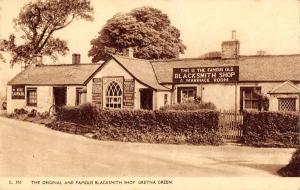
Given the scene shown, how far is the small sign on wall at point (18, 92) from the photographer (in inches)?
1101

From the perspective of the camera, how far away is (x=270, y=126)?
15.1 meters

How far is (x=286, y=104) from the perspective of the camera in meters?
18.9

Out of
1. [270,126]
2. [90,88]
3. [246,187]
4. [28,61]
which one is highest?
[28,61]

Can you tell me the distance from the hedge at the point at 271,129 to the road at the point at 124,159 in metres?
0.50

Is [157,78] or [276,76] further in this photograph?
[157,78]

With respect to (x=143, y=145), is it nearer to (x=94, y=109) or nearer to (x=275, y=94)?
(x=94, y=109)

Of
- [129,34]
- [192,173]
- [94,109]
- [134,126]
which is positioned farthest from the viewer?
[129,34]

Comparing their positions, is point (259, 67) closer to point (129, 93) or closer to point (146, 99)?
point (146, 99)

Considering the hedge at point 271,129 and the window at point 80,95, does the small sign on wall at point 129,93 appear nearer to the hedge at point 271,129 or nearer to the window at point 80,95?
the window at point 80,95

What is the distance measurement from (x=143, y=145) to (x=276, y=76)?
8.72 m

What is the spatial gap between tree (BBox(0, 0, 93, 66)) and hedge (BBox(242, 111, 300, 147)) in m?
17.3

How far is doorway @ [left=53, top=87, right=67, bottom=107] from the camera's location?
27219 millimetres

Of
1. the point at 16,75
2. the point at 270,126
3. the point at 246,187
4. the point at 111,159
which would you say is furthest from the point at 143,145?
the point at 16,75

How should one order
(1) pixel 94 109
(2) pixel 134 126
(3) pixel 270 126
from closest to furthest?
(3) pixel 270 126
(2) pixel 134 126
(1) pixel 94 109
